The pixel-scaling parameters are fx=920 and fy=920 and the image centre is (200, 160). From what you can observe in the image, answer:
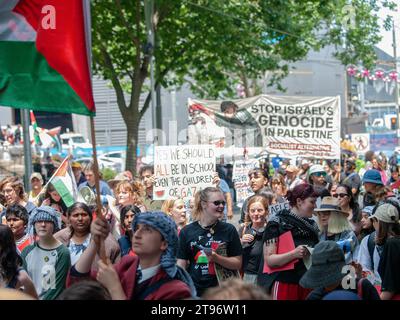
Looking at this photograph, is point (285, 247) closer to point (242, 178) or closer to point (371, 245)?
point (371, 245)

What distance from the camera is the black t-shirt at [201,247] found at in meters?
7.04

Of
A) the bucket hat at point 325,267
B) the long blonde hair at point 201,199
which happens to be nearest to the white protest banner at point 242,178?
the long blonde hair at point 201,199

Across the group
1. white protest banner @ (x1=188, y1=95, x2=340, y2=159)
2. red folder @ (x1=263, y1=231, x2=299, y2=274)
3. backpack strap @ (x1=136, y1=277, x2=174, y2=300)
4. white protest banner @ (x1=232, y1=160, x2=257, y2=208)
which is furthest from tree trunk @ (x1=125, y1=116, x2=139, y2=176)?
backpack strap @ (x1=136, y1=277, x2=174, y2=300)

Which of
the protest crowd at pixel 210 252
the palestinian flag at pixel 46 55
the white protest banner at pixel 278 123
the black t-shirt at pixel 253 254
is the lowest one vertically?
the black t-shirt at pixel 253 254

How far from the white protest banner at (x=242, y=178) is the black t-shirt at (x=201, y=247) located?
600cm

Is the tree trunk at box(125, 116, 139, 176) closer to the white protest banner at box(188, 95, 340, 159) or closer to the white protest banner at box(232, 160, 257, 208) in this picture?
the white protest banner at box(188, 95, 340, 159)

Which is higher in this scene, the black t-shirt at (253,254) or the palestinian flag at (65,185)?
the palestinian flag at (65,185)

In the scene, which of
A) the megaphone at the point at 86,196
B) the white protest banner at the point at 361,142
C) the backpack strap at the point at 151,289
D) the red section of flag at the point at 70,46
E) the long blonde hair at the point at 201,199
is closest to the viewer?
the backpack strap at the point at 151,289

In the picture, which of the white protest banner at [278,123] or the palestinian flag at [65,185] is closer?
the palestinian flag at [65,185]

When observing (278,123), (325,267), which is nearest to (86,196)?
(278,123)

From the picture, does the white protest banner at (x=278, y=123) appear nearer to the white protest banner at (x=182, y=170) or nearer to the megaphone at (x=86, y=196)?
the white protest banner at (x=182, y=170)

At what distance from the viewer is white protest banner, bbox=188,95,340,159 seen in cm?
1541

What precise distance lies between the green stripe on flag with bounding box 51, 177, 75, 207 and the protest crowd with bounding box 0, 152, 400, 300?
1485 millimetres
